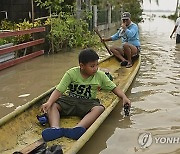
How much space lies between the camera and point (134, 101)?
6.23 metres

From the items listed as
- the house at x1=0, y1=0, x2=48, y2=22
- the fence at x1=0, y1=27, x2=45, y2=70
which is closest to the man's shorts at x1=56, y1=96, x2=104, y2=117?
the fence at x1=0, y1=27, x2=45, y2=70

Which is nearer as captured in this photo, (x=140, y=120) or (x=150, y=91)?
(x=140, y=120)

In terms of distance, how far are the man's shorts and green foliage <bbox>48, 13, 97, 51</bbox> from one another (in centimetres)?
679

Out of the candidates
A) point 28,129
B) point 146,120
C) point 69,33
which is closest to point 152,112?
point 146,120

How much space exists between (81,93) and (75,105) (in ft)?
0.61

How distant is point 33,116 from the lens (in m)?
4.68

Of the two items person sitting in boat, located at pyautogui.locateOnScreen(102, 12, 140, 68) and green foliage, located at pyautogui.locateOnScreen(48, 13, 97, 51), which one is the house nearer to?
green foliage, located at pyautogui.locateOnScreen(48, 13, 97, 51)

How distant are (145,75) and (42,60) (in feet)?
11.6

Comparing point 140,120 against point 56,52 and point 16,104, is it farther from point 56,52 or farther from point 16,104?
point 56,52

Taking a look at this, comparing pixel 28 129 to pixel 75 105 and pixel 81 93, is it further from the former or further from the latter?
pixel 81 93

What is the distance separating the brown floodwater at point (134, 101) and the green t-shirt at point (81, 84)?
0.57 metres

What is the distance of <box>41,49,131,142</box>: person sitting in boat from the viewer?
4332mm

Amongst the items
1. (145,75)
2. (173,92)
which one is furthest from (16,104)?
(145,75)

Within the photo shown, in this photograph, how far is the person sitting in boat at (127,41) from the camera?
8.59m
